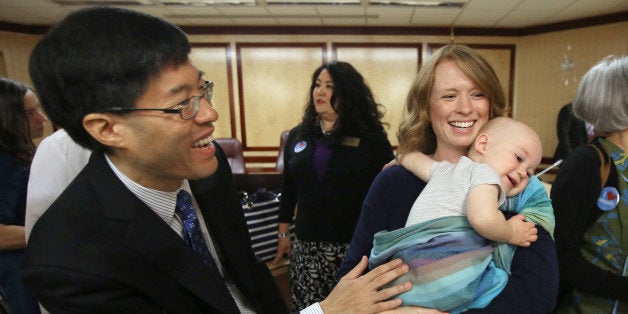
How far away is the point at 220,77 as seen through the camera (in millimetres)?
6656

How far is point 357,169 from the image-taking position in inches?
79.4

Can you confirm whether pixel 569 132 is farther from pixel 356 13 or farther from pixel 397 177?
pixel 397 177

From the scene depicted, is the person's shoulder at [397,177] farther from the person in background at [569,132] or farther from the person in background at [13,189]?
the person in background at [569,132]

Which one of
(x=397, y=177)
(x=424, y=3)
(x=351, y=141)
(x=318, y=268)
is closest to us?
(x=397, y=177)

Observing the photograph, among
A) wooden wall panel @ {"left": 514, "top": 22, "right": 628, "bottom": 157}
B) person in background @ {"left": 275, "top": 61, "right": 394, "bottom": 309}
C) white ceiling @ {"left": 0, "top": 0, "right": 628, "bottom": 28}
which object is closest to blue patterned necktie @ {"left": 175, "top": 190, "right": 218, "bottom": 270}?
person in background @ {"left": 275, "top": 61, "right": 394, "bottom": 309}

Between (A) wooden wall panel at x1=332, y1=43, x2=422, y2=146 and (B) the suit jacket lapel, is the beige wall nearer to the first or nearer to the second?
(A) wooden wall panel at x1=332, y1=43, x2=422, y2=146

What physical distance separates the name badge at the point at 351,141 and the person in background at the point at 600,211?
1036 mm

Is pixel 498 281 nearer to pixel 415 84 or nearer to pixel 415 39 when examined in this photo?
pixel 415 84

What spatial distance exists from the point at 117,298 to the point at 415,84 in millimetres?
1128

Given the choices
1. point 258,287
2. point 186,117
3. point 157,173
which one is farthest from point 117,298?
point 258,287

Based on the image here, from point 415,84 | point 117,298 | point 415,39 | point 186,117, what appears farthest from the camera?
point 415,39

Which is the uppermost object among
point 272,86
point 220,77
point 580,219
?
point 220,77

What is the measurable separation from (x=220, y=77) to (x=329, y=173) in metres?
5.28

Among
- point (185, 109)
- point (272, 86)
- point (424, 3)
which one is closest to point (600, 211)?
point (185, 109)
